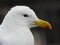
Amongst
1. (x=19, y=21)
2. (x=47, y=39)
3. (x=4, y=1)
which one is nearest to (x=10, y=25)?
(x=19, y=21)

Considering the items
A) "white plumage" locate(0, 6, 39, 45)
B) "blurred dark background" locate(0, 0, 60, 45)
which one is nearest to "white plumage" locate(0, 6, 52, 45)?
"white plumage" locate(0, 6, 39, 45)

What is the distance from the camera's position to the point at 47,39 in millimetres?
3900

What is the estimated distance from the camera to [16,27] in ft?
4.25

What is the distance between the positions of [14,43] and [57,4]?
2668 mm

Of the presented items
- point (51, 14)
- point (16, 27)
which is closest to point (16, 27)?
point (16, 27)

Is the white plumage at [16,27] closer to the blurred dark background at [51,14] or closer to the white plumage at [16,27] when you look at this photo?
the white plumage at [16,27]

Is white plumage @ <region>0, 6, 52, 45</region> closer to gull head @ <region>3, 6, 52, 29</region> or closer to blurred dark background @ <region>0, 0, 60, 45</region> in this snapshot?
gull head @ <region>3, 6, 52, 29</region>

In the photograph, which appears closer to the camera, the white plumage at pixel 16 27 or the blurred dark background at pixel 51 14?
the white plumage at pixel 16 27

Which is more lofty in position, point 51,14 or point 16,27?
point 51,14

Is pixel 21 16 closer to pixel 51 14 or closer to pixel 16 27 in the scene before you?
pixel 16 27

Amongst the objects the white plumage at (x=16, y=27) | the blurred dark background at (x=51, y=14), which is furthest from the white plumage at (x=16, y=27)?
the blurred dark background at (x=51, y=14)

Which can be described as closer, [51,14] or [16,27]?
[16,27]

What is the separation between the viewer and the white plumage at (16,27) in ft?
4.21

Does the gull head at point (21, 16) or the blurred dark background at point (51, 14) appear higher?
the blurred dark background at point (51, 14)
